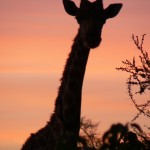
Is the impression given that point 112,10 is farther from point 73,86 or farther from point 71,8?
point 73,86

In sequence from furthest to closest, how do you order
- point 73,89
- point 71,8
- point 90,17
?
point 71,8, point 90,17, point 73,89

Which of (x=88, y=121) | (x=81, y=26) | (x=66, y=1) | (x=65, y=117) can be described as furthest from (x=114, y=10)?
(x=88, y=121)

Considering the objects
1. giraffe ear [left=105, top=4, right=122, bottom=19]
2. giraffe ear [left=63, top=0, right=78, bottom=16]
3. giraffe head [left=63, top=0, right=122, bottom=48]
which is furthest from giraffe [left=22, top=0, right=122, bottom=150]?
giraffe ear [left=105, top=4, right=122, bottom=19]

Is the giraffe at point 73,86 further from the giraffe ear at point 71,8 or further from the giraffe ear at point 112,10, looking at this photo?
the giraffe ear at point 112,10

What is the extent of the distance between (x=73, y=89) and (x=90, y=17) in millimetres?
1716

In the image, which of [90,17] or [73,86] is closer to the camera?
[73,86]

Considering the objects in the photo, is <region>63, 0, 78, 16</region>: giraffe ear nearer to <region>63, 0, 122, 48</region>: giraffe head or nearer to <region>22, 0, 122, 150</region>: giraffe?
<region>63, 0, 122, 48</region>: giraffe head

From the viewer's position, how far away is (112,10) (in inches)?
447

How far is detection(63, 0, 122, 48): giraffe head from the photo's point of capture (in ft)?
29.3

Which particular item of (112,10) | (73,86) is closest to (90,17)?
(73,86)

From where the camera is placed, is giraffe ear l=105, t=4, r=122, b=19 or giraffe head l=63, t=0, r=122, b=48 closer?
giraffe head l=63, t=0, r=122, b=48

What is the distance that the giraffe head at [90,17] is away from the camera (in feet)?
29.3

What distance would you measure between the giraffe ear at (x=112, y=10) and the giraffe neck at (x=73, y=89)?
161 centimetres

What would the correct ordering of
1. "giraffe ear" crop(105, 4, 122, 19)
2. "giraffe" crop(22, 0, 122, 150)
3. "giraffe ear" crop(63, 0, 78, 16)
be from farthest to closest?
1. "giraffe ear" crop(105, 4, 122, 19)
2. "giraffe ear" crop(63, 0, 78, 16)
3. "giraffe" crop(22, 0, 122, 150)
